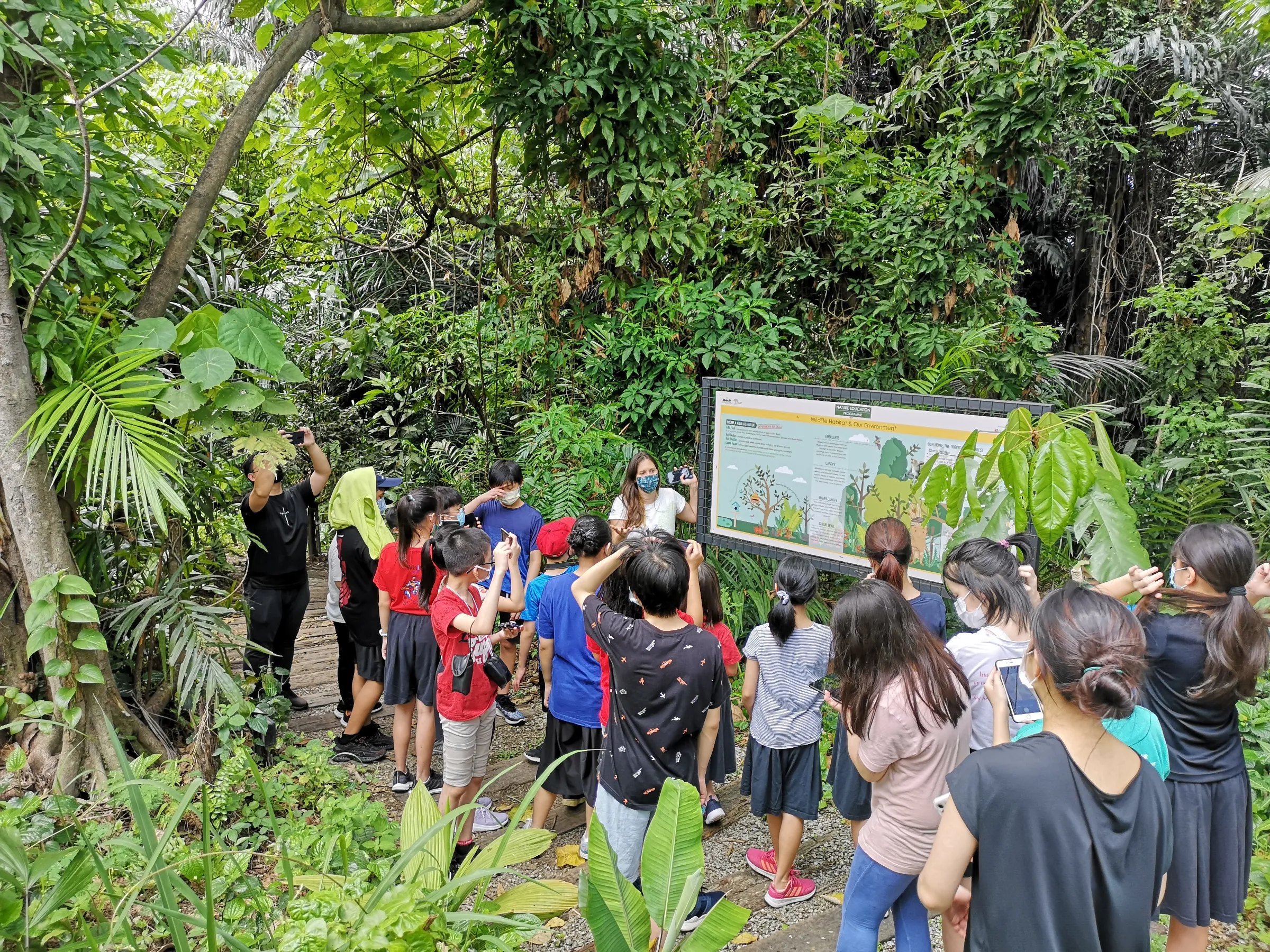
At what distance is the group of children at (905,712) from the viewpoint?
61.0 inches

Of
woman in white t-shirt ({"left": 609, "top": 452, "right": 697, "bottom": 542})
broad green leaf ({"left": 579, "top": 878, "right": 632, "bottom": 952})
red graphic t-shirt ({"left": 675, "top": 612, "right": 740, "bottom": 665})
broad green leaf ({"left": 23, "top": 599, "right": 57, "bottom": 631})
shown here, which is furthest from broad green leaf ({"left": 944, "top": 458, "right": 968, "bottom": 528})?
broad green leaf ({"left": 23, "top": 599, "right": 57, "bottom": 631})

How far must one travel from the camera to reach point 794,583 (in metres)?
2.99

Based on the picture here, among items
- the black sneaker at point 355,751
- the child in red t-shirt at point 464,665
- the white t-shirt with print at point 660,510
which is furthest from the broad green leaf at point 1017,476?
the black sneaker at point 355,751

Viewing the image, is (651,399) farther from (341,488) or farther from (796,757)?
(796,757)

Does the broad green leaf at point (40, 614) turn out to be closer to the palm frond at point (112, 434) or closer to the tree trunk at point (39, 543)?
the tree trunk at point (39, 543)

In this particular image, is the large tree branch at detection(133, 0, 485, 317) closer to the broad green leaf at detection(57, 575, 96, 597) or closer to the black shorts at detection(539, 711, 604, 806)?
the broad green leaf at detection(57, 575, 96, 597)

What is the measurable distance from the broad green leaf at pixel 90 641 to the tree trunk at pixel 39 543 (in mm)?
128

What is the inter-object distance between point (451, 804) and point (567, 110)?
466 centimetres

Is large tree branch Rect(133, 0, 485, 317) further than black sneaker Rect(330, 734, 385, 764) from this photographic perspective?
No

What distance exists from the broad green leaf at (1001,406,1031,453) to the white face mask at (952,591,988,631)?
2.00ft

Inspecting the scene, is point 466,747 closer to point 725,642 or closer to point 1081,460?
point 725,642

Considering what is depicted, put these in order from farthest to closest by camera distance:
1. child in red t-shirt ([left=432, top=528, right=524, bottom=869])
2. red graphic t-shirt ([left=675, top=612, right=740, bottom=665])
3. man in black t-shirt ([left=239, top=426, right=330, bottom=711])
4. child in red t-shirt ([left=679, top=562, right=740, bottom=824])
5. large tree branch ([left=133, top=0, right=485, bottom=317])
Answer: man in black t-shirt ([left=239, top=426, right=330, bottom=711])
large tree branch ([left=133, top=0, right=485, bottom=317])
red graphic t-shirt ([left=675, top=612, right=740, bottom=665])
child in red t-shirt ([left=679, top=562, right=740, bottom=824])
child in red t-shirt ([left=432, top=528, right=524, bottom=869])

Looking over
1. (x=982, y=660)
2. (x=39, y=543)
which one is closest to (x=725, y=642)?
(x=982, y=660)

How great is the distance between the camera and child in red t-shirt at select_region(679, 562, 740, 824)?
11.1ft
